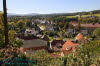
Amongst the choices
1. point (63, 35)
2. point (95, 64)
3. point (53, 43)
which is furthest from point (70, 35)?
point (95, 64)

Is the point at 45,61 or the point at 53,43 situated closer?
the point at 45,61

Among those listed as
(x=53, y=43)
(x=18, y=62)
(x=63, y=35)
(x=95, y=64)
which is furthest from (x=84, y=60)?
(x=63, y=35)

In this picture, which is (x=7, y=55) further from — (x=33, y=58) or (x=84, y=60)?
Result: (x=84, y=60)

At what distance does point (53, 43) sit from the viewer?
39438 millimetres

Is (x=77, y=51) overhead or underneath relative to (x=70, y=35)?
overhead

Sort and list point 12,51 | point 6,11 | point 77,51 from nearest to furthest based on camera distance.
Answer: point 77,51 < point 12,51 < point 6,11

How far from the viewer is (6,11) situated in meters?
8.83

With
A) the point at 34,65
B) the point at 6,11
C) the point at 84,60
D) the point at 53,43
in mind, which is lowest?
the point at 53,43

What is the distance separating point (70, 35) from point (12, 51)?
5027cm

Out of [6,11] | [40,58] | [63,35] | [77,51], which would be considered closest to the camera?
[77,51]

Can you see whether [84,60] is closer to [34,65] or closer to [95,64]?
[95,64]

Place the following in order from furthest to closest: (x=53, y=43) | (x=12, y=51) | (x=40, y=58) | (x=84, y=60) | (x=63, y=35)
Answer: (x=63, y=35) < (x=53, y=43) < (x=40, y=58) < (x=12, y=51) < (x=84, y=60)

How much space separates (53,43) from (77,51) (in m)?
34.3

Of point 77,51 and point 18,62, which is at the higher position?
point 77,51
